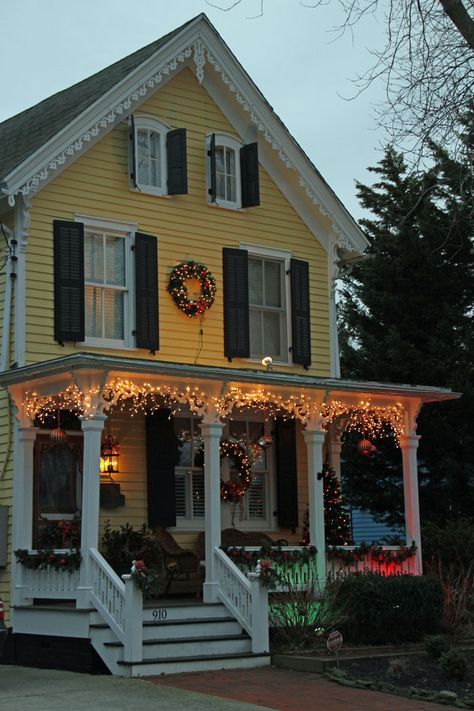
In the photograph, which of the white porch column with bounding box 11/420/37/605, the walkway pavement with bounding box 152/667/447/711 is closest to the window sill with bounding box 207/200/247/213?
the white porch column with bounding box 11/420/37/605

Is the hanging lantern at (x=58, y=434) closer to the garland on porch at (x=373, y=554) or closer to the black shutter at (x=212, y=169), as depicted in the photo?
the garland on porch at (x=373, y=554)

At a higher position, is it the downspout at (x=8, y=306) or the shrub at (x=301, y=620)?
the downspout at (x=8, y=306)

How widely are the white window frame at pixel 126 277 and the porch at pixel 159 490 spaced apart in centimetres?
89

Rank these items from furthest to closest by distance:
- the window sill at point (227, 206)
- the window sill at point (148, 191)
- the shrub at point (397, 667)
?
the window sill at point (227, 206), the window sill at point (148, 191), the shrub at point (397, 667)

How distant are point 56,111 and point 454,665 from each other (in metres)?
10.9

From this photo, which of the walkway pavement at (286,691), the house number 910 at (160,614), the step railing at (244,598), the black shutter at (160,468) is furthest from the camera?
the black shutter at (160,468)

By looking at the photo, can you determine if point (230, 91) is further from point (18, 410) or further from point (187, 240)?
point (18, 410)

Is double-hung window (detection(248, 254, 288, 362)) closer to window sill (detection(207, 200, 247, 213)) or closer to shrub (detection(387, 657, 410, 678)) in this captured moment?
window sill (detection(207, 200, 247, 213))

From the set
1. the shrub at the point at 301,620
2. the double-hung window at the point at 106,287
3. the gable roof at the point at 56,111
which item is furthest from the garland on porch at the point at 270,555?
the gable roof at the point at 56,111

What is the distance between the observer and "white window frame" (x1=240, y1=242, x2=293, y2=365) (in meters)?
19.0

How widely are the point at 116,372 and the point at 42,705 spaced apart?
4867 millimetres

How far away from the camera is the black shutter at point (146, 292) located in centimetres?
1722

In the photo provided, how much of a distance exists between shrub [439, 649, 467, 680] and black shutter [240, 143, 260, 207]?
8.55 meters

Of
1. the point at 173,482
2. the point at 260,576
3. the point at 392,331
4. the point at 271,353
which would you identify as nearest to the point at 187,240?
the point at 271,353
